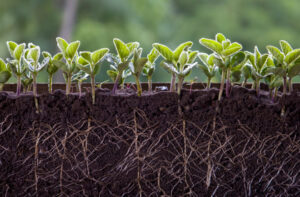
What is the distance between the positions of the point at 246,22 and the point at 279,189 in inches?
159

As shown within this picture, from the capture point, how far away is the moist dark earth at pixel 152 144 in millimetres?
574

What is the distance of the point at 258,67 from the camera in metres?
0.61

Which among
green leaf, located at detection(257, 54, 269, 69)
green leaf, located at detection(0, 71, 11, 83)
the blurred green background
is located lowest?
green leaf, located at detection(0, 71, 11, 83)

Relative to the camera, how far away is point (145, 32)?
12.9 feet

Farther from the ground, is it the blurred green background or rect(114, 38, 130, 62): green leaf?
the blurred green background

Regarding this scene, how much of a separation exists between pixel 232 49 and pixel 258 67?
0.08 meters

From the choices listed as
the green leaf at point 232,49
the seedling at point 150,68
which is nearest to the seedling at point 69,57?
the seedling at point 150,68

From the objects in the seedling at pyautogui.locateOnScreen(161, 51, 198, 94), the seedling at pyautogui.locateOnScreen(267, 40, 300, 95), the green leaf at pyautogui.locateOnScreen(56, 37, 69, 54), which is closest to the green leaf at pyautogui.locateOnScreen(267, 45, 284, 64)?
the seedling at pyautogui.locateOnScreen(267, 40, 300, 95)

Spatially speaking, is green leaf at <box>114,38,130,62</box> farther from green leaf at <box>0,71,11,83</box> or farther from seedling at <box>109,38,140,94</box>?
green leaf at <box>0,71,11,83</box>

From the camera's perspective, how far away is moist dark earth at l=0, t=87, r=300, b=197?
57 cm

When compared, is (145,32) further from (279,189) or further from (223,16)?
(279,189)

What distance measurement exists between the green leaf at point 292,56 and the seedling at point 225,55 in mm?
69

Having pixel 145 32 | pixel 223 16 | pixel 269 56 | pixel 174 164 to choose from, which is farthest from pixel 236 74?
pixel 223 16

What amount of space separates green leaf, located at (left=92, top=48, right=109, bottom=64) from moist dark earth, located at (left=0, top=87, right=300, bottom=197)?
0.05 metres
